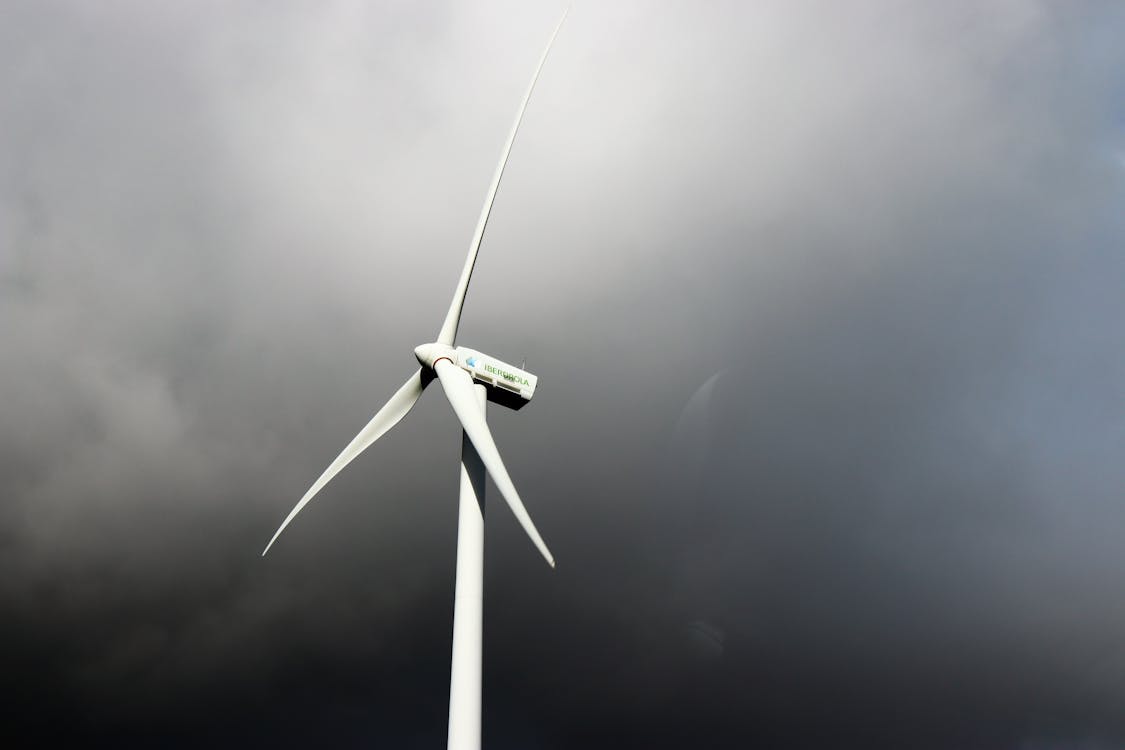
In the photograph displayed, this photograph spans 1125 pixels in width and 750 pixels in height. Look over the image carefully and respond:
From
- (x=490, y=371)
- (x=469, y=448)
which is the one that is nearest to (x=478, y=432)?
(x=469, y=448)

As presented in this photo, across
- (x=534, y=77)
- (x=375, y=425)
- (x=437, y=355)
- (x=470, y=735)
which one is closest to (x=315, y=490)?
(x=375, y=425)

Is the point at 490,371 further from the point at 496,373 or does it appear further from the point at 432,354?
the point at 432,354

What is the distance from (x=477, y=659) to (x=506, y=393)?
11875 mm

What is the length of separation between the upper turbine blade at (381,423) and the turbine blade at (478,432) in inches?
98.2

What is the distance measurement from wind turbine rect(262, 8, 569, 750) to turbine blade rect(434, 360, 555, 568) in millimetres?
33

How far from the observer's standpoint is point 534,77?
3912cm

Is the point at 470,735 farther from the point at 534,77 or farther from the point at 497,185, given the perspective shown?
the point at 534,77

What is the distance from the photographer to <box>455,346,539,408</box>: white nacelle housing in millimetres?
35000

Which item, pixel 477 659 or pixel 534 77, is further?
pixel 534 77

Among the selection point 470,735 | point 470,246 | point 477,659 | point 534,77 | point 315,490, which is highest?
point 534,77

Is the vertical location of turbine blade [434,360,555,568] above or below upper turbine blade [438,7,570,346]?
below

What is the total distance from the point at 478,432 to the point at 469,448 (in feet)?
10.1

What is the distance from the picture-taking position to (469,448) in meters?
33.5

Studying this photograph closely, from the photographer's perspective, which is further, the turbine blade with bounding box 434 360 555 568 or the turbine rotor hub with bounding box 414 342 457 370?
the turbine rotor hub with bounding box 414 342 457 370
